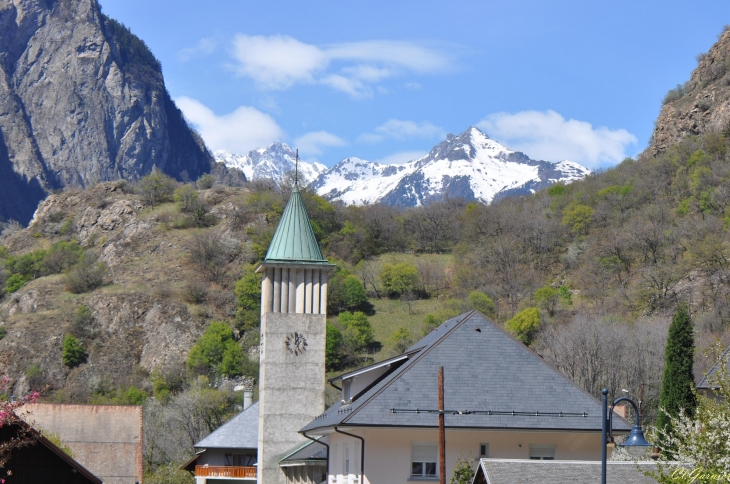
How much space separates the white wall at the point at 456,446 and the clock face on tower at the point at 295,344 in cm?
1220

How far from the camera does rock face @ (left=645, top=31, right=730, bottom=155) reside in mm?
104312

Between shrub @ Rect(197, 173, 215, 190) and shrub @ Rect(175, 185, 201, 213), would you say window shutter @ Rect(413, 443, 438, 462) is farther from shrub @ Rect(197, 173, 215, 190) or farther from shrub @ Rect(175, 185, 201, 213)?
shrub @ Rect(197, 173, 215, 190)

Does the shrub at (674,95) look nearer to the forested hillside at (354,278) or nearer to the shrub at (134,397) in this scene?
the forested hillside at (354,278)

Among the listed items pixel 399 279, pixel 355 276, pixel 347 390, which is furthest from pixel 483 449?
pixel 355 276

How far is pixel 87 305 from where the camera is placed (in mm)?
104750

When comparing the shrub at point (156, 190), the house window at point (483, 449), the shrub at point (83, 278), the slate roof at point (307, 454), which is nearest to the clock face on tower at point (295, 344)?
the slate roof at point (307, 454)

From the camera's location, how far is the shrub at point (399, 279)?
109812 mm

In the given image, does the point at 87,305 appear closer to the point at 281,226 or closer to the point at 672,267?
Result: the point at 672,267

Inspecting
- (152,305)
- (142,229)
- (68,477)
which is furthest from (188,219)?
(68,477)

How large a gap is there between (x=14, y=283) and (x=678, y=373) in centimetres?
9311

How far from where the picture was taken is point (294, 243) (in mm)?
42781

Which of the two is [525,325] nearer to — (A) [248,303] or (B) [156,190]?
(A) [248,303]

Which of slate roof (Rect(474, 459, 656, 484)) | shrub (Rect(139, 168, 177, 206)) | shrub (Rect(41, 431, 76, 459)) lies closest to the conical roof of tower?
→ shrub (Rect(41, 431, 76, 459))

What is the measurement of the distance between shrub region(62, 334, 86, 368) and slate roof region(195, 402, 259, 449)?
4927 centimetres
